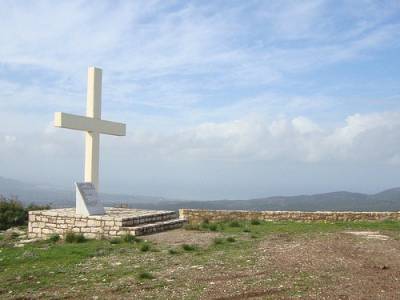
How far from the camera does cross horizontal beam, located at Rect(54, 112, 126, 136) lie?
1680cm

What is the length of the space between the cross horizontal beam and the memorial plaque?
84.2 inches

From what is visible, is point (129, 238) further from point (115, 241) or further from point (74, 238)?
point (74, 238)

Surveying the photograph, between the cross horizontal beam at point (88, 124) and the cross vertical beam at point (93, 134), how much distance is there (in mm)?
234

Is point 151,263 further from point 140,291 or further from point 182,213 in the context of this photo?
point 182,213

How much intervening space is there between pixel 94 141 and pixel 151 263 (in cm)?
937

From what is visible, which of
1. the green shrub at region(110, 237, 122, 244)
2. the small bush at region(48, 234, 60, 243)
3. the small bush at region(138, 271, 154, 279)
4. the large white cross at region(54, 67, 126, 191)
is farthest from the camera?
the large white cross at region(54, 67, 126, 191)

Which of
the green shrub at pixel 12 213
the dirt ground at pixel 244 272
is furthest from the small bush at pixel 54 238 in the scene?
the green shrub at pixel 12 213

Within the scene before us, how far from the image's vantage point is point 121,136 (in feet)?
66.5

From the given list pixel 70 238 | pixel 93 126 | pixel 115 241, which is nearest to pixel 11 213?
pixel 93 126

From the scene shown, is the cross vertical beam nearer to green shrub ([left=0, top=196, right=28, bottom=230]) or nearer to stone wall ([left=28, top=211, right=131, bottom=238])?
stone wall ([left=28, top=211, right=131, bottom=238])

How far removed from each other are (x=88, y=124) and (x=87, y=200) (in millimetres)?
3239

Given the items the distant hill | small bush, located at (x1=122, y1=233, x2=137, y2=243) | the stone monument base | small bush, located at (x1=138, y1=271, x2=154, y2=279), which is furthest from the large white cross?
small bush, located at (x1=138, y1=271, x2=154, y2=279)

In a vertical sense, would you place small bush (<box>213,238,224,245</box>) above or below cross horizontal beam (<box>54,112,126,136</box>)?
below

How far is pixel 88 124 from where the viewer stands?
59.7 feet
